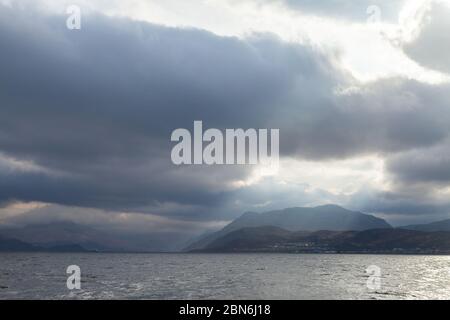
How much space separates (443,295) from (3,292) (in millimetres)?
96355

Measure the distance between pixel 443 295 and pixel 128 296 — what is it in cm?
6783
